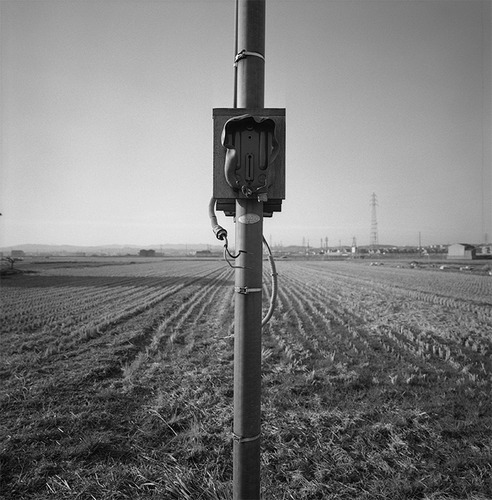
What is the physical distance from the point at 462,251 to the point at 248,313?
42.8m

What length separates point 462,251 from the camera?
35219 mm

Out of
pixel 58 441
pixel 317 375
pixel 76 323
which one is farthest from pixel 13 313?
pixel 317 375

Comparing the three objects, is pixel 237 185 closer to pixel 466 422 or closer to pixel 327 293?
pixel 466 422

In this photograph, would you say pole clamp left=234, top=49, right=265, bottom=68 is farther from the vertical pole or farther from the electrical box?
the electrical box

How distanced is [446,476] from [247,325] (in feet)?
10.4

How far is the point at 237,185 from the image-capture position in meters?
1.69

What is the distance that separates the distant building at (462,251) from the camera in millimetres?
31586

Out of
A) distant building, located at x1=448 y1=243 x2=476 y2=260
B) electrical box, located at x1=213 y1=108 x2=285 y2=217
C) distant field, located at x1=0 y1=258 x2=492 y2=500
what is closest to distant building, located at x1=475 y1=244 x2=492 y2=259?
distant building, located at x1=448 y1=243 x2=476 y2=260

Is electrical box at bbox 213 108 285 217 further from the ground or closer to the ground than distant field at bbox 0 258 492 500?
further from the ground

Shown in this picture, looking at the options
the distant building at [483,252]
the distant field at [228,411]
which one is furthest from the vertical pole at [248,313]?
the distant building at [483,252]

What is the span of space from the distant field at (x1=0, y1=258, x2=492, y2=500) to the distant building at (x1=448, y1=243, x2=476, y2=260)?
2713 cm

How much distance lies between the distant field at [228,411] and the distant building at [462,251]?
89.0 ft

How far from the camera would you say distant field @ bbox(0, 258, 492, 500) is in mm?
2955

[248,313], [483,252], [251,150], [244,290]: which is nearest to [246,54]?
[251,150]
